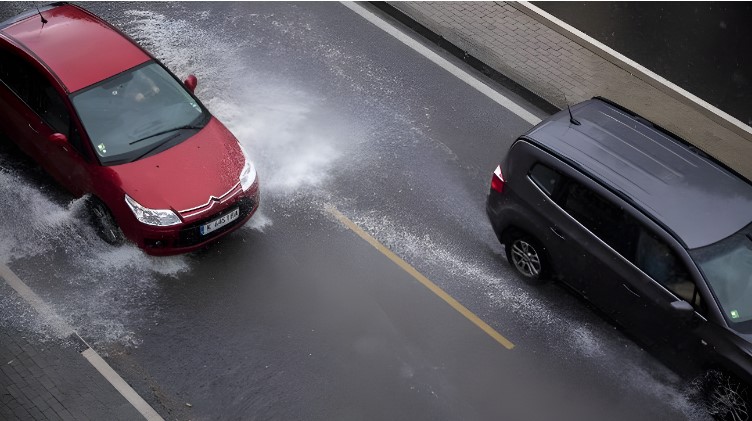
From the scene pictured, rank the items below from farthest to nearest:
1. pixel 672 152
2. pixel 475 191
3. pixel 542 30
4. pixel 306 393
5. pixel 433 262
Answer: pixel 542 30, pixel 475 191, pixel 433 262, pixel 672 152, pixel 306 393

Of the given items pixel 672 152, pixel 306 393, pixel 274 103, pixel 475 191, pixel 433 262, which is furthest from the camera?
pixel 274 103

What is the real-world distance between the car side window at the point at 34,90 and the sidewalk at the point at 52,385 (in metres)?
2.54

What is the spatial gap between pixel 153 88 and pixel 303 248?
2684mm

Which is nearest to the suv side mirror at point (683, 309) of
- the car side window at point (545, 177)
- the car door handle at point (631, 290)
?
the car door handle at point (631, 290)

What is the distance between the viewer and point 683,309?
A: 8.59 m

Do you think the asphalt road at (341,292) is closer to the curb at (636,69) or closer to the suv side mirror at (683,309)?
the suv side mirror at (683,309)

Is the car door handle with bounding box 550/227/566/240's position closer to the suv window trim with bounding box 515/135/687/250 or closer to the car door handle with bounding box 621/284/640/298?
the suv window trim with bounding box 515/135/687/250

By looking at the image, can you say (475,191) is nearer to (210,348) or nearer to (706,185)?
(706,185)

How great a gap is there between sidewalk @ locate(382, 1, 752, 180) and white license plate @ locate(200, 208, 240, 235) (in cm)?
541

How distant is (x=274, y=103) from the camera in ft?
41.8

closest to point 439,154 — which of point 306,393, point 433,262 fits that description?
point 433,262

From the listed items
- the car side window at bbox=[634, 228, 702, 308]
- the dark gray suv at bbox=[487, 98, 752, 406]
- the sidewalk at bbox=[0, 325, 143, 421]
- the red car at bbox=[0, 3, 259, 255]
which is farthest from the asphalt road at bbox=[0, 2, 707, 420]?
the car side window at bbox=[634, 228, 702, 308]

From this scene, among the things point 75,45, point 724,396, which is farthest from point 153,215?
point 724,396

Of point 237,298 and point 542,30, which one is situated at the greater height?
point 542,30
